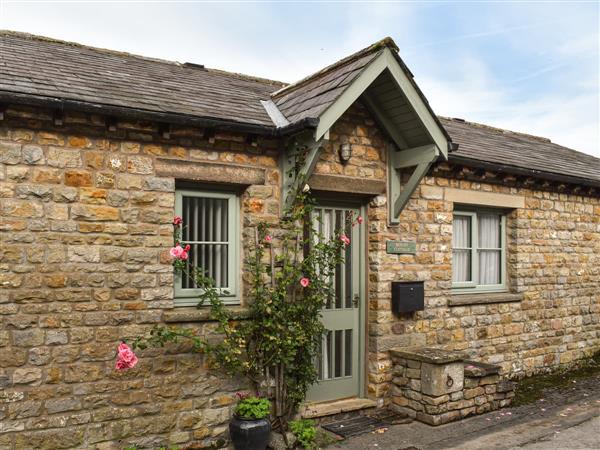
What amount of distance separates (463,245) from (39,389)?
20.2 ft

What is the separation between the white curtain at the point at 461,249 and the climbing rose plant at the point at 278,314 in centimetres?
268

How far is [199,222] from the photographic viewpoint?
20.3ft

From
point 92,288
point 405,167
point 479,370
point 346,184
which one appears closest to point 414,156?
point 405,167

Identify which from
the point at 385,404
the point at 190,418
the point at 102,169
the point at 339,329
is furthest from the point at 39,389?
the point at 385,404

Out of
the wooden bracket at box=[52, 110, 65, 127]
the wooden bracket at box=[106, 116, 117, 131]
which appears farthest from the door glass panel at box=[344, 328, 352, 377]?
the wooden bracket at box=[52, 110, 65, 127]

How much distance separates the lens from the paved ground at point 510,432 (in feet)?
19.6

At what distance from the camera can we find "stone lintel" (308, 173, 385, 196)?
663 cm

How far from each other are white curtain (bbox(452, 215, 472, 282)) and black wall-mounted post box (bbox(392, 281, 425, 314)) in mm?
1315

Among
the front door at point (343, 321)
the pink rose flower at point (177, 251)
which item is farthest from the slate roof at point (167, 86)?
the front door at point (343, 321)

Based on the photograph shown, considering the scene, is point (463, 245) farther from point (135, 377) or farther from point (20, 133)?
point (20, 133)

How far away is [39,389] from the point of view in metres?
5.08

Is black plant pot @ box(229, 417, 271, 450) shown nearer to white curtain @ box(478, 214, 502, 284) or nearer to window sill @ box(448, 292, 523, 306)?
window sill @ box(448, 292, 523, 306)

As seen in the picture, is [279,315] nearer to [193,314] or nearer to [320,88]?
[193,314]

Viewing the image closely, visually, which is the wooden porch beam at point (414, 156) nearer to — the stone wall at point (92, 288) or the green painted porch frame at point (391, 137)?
the green painted porch frame at point (391, 137)
